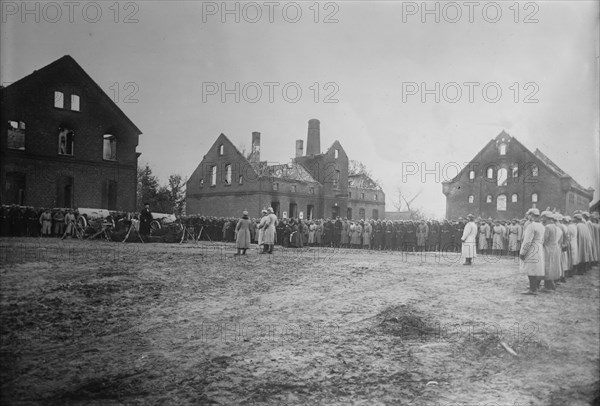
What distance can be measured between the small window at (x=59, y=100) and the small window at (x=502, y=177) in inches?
260

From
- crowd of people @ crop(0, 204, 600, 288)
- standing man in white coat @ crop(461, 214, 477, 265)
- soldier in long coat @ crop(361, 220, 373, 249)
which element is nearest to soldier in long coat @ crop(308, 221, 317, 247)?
soldier in long coat @ crop(361, 220, 373, 249)

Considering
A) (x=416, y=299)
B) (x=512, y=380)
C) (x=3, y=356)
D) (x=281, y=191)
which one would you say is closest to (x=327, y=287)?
(x=416, y=299)

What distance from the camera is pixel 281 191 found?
28.7 metres

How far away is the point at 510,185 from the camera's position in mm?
6176

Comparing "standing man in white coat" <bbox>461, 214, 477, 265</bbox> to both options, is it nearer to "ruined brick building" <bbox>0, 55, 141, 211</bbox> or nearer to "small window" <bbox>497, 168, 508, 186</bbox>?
"small window" <bbox>497, 168, 508, 186</bbox>

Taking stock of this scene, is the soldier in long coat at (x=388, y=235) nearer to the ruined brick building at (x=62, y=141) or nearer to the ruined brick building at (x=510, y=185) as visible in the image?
the ruined brick building at (x=510, y=185)

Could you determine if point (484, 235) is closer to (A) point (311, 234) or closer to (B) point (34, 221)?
→ (B) point (34, 221)

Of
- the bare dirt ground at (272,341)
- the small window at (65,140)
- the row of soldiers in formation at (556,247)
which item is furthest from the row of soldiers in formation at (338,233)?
the small window at (65,140)

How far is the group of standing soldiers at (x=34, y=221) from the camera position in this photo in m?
4.67

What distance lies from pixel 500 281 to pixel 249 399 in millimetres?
4508

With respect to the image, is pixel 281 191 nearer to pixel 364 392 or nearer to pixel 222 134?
pixel 222 134

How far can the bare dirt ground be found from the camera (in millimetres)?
4547

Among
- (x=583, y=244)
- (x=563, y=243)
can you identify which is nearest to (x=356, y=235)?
(x=563, y=243)

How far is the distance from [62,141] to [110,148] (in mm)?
677
